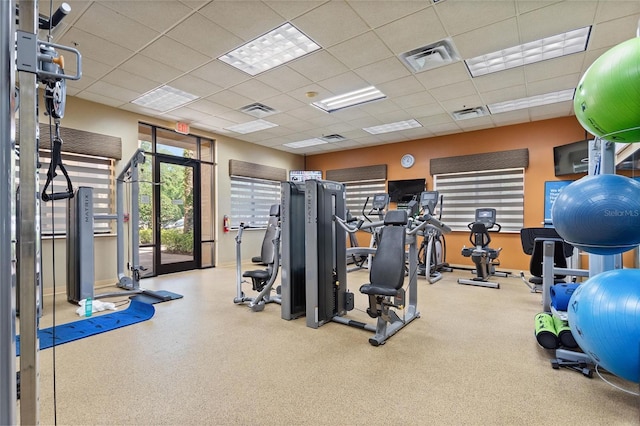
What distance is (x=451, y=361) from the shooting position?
2609mm

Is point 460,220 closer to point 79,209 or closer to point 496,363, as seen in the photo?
point 496,363

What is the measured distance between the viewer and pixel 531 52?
3.85m

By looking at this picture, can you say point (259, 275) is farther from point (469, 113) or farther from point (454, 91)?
point (469, 113)

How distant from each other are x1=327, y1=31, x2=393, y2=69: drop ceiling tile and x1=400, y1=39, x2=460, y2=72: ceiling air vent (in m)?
0.29

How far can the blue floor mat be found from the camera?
3.04m

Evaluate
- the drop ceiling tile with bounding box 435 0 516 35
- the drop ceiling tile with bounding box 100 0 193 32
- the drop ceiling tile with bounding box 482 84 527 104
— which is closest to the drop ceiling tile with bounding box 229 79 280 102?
the drop ceiling tile with bounding box 100 0 193 32

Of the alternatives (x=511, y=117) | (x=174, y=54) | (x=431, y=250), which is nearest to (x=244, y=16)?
(x=174, y=54)

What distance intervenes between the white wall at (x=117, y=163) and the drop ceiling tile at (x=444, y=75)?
4628 mm

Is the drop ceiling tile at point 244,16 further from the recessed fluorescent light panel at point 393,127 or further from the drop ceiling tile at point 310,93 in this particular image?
the recessed fluorescent light panel at point 393,127

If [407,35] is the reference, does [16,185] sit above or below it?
below

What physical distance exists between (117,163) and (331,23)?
14.6ft

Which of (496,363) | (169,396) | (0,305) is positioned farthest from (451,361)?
(0,305)

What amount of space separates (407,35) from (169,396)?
3800 mm

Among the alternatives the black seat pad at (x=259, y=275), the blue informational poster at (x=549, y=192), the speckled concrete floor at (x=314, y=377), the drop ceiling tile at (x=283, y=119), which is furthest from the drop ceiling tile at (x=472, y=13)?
the blue informational poster at (x=549, y=192)
